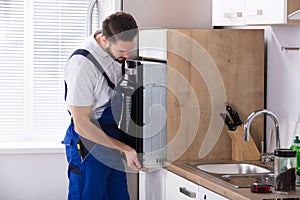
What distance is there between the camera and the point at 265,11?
10.2 ft

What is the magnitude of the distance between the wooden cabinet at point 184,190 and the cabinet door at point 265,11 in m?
0.82

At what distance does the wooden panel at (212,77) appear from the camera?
3641 millimetres

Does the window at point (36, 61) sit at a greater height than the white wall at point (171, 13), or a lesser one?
lesser

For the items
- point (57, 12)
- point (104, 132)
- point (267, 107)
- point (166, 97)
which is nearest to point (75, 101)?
point (104, 132)

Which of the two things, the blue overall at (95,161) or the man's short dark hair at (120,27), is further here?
the blue overall at (95,161)

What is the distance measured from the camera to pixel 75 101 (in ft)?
11.8

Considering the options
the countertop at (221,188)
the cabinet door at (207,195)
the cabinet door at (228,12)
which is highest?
the cabinet door at (228,12)

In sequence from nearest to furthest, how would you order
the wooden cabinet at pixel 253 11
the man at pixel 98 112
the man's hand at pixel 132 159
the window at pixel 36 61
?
1. the wooden cabinet at pixel 253 11
2. the man at pixel 98 112
3. the man's hand at pixel 132 159
4. the window at pixel 36 61

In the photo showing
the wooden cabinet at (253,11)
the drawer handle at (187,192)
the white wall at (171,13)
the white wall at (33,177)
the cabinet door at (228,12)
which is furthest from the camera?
the white wall at (33,177)

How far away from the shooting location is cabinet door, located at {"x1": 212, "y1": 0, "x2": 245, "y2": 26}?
11.2ft

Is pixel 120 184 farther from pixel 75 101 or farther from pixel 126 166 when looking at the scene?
pixel 75 101

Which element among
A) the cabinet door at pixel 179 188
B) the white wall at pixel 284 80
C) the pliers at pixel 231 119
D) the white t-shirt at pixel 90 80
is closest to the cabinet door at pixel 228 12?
the white wall at pixel 284 80

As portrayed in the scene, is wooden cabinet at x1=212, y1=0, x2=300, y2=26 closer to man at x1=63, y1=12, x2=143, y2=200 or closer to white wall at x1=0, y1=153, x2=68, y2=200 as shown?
man at x1=63, y1=12, x2=143, y2=200

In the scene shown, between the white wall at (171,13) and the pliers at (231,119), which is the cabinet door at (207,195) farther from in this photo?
the white wall at (171,13)
